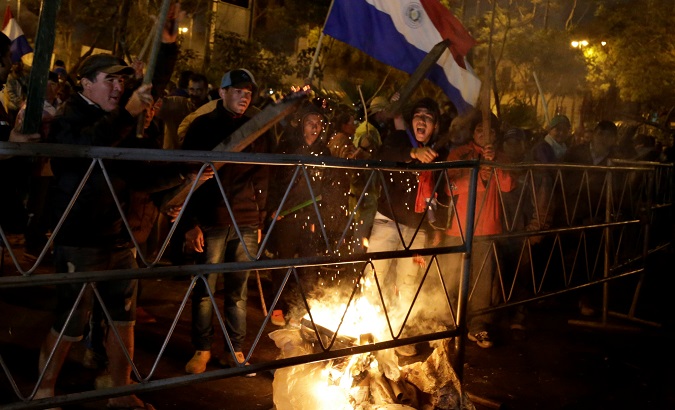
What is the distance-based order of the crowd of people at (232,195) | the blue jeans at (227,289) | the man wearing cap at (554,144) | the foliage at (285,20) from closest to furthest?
the crowd of people at (232,195) → the blue jeans at (227,289) → the man wearing cap at (554,144) → the foliage at (285,20)

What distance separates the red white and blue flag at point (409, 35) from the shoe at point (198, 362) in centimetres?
274

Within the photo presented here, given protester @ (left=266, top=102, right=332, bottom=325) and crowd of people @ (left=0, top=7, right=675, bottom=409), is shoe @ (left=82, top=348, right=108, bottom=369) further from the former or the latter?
protester @ (left=266, top=102, right=332, bottom=325)

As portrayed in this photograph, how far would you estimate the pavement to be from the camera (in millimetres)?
4871

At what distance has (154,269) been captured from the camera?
10.6 ft

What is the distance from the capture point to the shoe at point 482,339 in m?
6.44

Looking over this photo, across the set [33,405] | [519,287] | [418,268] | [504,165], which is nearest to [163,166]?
[33,405]

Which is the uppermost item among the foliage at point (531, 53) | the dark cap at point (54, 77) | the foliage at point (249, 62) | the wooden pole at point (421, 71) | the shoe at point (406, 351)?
the foliage at point (531, 53)

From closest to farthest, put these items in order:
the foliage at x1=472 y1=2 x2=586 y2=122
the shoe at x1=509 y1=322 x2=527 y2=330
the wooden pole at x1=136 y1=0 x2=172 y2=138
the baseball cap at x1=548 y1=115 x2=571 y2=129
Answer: the wooden pole at x1=136 y1=0 x2=172 y2=138 < the shoe at x1=509 y1=322 x2=527 y2=330 < the baseball cap at x1=548 y1=115 x2=571 y2=129 < the foliage at x1=472 y1=2 x2=586 y2=122

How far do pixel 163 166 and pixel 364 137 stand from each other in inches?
102

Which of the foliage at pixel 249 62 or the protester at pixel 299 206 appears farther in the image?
the foliage at pixel 249 62

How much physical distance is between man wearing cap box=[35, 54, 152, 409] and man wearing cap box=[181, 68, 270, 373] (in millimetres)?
829

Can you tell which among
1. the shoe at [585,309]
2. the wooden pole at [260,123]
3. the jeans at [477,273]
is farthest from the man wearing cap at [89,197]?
the shoe at [585,309]

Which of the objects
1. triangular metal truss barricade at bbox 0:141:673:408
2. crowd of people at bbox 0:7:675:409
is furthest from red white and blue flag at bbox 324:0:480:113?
triangular metal truss barricade at bbox 0:141:673:408

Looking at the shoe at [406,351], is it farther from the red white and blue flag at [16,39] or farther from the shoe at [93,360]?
the red white and blue flag at [16,39]
